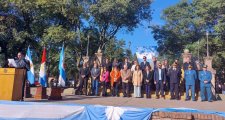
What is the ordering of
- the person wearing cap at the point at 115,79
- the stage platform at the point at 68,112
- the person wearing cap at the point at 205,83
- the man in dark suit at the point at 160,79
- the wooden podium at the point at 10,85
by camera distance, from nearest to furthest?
the stage platform at the point at 68,112 < the wooden podium at the point at 10,85 < the person wearing cap at the point at 205,83 < the man in dark suit at the point at 160,79 < the person wearing cap at the point at 115,79

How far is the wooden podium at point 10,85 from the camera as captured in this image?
10023 mm

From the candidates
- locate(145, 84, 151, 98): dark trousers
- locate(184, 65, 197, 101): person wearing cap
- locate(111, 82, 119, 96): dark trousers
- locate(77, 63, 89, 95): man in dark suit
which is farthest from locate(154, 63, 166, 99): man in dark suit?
locate(77, 63, 89, 95): man in dark suit

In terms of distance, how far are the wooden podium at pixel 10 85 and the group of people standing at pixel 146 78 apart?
5492 mm

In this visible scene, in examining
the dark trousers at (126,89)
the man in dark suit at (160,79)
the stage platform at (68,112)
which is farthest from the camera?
the dark trousers at (126,89)

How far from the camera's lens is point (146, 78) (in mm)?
15039

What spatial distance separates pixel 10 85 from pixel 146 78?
650 cm

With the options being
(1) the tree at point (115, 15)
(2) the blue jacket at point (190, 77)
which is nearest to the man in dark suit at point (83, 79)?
(2) the blue jacket at point (190, 77)

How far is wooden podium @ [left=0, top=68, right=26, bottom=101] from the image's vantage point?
10023 mm

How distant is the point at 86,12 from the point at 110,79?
2135 centimetres

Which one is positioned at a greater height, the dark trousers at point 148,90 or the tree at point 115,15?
the tree at point 115,15

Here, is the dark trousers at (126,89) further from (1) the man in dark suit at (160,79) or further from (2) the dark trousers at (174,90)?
(2) the dark trousers at (174,90)

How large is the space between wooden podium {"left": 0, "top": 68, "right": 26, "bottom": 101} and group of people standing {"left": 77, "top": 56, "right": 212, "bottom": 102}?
5492 millimetres

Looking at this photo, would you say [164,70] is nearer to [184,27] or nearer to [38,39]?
[38,39]

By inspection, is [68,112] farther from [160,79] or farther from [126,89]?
[160,79]
